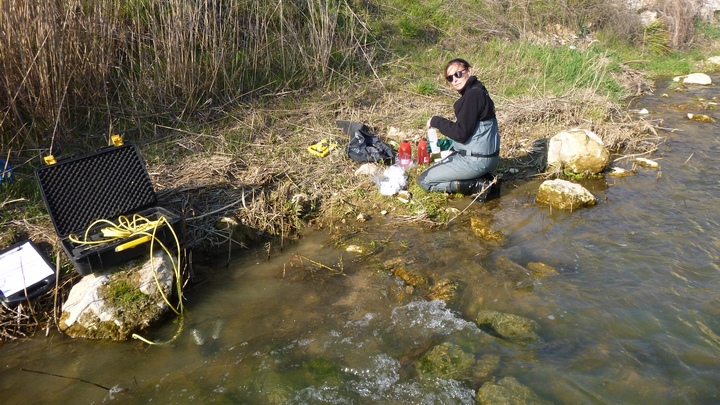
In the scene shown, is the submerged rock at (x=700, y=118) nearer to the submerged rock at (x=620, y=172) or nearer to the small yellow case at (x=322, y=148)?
the submerged rock at (x=620, y=172)

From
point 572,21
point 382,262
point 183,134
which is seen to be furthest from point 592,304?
point 572,21

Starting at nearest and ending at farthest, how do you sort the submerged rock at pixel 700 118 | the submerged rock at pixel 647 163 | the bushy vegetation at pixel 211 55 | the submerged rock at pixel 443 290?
the submerged rock at pixel 443 290 → the bushy vegetation at pixel 211 55 → the submerged rock at pixel 647 163 → the submerged rock at pixel 700 118

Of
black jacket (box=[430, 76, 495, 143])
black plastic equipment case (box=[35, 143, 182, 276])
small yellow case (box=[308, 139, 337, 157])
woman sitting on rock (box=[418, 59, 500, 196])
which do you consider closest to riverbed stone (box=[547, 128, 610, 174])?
woman sitting on rock (box=[418, 59, 500, 196])

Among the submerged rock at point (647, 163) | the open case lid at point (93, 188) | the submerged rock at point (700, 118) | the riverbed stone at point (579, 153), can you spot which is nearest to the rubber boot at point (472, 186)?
the riverbed stone at point (579, 153)

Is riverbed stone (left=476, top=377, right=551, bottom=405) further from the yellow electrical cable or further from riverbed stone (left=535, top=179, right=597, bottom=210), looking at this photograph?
riverbed stone (left=535, top=179, right=597, bottom=210)

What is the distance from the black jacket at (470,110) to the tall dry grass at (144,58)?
9.47ft

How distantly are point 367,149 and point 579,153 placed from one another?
2426mm

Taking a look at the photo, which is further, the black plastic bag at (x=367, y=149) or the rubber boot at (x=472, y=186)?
the black plastic bag at (x=367, y=149)

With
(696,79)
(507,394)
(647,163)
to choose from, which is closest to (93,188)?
(507,394)

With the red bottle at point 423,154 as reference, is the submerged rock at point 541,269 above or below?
below

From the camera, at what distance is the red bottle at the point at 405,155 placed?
5789mm

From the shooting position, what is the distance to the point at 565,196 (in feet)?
17.0

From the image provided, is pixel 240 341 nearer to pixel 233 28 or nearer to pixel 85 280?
pixel 85 280

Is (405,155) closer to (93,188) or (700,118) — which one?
(93,188)
